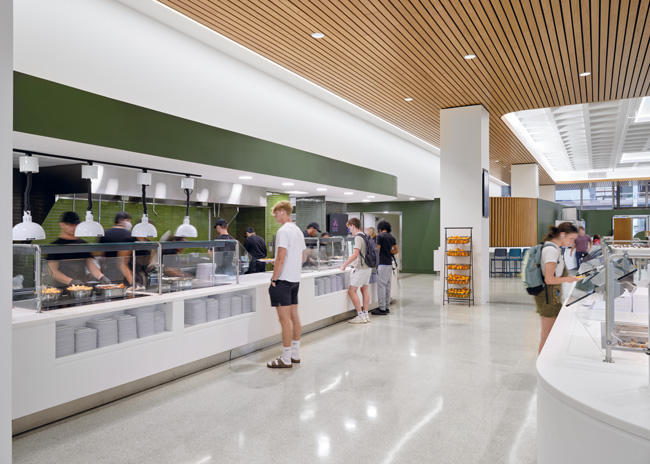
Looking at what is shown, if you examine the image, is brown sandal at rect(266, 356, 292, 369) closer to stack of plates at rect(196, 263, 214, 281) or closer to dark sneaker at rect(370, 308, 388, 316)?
stack of plates at rect(196, 263, 214, 281)

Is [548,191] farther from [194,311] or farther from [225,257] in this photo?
[194,311]

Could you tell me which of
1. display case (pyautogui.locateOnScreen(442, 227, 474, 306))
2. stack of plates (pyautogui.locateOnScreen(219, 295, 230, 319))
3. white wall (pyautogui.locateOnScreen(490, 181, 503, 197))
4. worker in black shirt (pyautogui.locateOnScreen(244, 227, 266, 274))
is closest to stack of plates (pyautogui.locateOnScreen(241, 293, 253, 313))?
stack of plates (pyautogui.locateOnScreen(219, 295, 230, 319))

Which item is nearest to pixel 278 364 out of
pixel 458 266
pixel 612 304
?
pixel 612 304

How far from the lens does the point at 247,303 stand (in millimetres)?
5152

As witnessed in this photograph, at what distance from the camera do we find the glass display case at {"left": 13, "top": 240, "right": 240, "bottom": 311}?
131 inches

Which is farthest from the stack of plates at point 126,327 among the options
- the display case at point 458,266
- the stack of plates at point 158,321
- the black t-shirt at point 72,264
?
the display case at point 458,266

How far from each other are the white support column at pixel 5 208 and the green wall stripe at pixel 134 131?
73.0 inches

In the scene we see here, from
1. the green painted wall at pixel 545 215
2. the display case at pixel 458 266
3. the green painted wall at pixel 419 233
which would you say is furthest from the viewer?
the green painted wall at pixel 419 233

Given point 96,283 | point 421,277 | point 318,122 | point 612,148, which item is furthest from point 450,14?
point 612,148

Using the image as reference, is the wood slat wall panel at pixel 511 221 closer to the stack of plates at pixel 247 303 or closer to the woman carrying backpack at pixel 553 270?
the woman carrying backpack at pixel 553 270

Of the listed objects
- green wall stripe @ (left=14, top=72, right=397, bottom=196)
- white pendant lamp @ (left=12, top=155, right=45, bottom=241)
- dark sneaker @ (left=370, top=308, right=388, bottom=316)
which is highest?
green wall stripe @ (left=14, top=72, right=397, bottom=196)

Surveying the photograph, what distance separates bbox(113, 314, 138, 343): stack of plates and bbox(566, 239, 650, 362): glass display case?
3.31 meters

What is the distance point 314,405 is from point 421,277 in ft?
35.6

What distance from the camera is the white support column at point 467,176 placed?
877 centimetres
